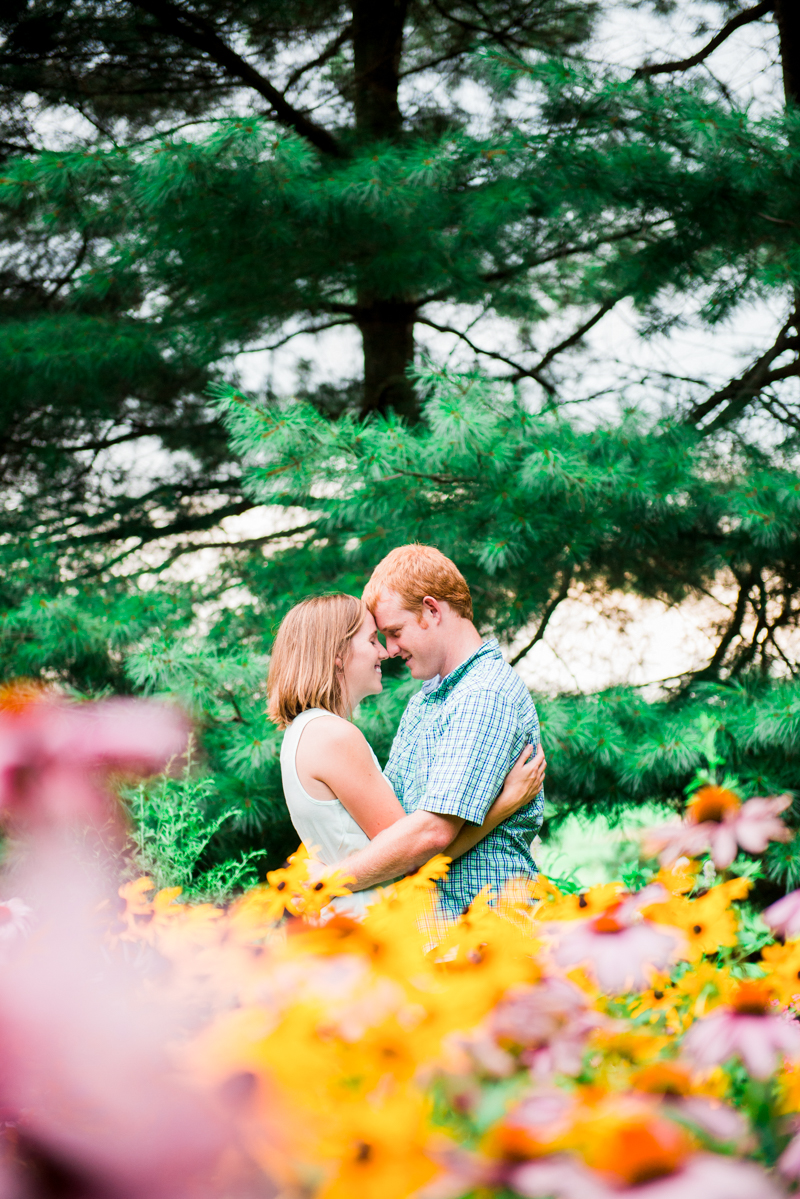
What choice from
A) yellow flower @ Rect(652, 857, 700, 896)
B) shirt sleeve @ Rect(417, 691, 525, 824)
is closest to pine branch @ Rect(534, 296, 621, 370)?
shirt sleeve @ Rect(417, 691, 525, 824)

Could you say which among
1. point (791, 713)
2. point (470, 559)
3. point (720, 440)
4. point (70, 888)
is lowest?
point (791, 713)

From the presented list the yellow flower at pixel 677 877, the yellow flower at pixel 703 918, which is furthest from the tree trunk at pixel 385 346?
the yellow flower at pixel 703 918

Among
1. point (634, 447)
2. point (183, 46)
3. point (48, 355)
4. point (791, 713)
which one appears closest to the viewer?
point (791, 713)

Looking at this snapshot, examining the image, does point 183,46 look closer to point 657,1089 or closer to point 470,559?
point 470,559

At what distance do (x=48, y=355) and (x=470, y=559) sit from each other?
2014 millimetres

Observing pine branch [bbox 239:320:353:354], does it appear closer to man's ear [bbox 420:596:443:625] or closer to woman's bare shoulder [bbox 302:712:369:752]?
man's ear [bbox 420:596:443:625]

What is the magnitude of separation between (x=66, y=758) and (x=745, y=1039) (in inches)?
18.8

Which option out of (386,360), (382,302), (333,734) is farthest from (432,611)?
(382,302)

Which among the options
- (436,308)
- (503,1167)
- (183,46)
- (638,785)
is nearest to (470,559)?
(638,785)

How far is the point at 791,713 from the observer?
246 cm

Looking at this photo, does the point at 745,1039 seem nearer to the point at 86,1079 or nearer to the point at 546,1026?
the point at 546,1026

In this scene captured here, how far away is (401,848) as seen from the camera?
4.55 feet

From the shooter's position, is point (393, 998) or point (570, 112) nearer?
point (393, 998)

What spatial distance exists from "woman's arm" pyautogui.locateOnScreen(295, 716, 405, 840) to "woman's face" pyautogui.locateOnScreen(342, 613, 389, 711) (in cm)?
11
